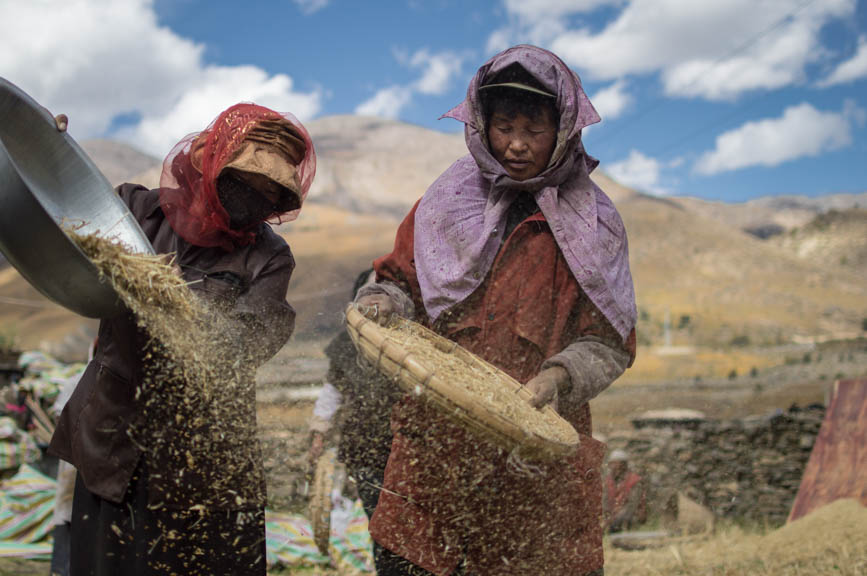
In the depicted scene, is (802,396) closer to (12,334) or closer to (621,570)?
(621,570)

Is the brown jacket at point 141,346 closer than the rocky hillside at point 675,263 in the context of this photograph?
Yes

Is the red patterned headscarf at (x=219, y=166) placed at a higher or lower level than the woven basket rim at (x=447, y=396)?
higher

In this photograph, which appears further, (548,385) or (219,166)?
(219,166)

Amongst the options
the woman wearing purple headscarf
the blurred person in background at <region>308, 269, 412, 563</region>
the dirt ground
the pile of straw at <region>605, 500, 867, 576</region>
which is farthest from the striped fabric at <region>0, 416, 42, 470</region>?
the woman wearing purple headscarf

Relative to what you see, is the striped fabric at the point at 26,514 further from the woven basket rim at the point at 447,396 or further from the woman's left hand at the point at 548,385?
the woman's left hand at the point at 548,385

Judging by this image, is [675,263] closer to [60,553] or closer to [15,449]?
[15,449]

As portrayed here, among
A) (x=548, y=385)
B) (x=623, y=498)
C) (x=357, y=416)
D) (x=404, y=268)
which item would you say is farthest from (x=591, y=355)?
(x=623, y=498)

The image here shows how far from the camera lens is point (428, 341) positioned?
7.43 feet

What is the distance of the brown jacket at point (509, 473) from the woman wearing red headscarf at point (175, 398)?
1.48ft

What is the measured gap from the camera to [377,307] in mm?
2232

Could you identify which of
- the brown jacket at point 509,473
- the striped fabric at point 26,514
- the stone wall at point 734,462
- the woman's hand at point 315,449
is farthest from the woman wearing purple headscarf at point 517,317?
the stone wall at point 734,462

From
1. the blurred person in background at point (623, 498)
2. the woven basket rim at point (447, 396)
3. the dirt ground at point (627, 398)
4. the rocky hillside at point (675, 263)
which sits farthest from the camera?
the rocky hillside at point (675, 263)

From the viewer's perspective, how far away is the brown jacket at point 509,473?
7.33 ft

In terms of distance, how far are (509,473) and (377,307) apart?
579 millimetres
